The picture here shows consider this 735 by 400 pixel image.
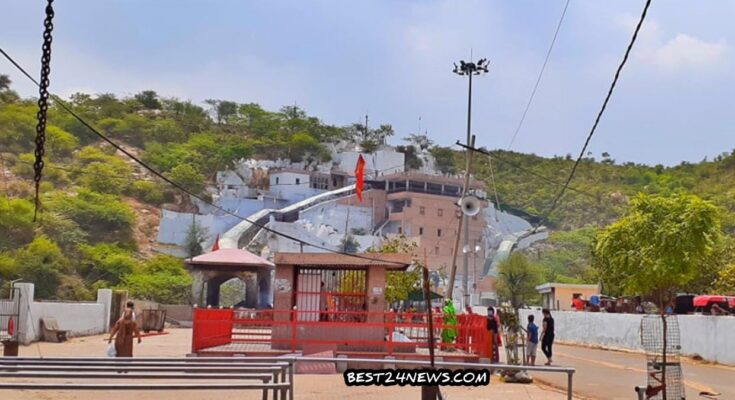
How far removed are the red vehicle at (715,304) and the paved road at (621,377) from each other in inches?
199

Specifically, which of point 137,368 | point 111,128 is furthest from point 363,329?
point 111,128

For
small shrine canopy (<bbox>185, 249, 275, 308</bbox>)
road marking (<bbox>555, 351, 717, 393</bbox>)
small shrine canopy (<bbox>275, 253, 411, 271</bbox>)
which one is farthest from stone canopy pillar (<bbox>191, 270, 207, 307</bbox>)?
small shrine canopy (<bbox>275, 253, 411, 271</bbox>)

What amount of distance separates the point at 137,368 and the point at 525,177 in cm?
13179

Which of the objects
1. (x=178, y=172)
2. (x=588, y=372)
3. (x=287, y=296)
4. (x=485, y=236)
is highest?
(x=178, y=172)

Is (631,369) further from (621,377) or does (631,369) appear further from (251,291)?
(251,291)

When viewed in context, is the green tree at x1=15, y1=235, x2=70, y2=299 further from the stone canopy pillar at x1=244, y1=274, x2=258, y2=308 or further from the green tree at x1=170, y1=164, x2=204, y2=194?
the green tree at x1=170, y1=164, x2=204, y2=194

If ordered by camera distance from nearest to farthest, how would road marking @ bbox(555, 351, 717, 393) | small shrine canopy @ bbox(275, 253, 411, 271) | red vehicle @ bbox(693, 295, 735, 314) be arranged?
road marking @ bbox(555, 351, 717, 393) → small shrine canopy @ bbox(275, 253, 411, 271) → red vehicle @ bbox(693, 295, 735, 314)

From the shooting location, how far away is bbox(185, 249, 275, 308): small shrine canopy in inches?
1216

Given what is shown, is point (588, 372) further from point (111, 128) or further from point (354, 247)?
point (111, 128)

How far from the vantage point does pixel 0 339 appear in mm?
27078

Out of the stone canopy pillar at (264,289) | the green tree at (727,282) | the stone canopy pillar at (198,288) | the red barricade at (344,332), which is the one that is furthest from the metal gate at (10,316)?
the green tree at (727,282)

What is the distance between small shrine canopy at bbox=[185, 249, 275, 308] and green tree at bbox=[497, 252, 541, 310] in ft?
104

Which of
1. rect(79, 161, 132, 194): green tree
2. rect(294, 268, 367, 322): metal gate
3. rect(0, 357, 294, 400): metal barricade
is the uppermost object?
rect(79, 161, 132, 194): green tree

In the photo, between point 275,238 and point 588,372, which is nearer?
point 588,372
